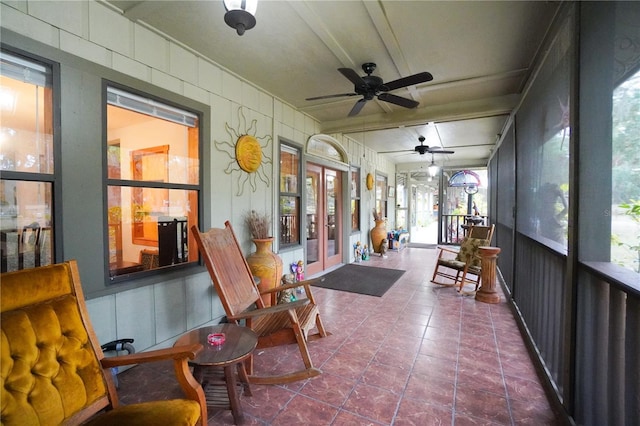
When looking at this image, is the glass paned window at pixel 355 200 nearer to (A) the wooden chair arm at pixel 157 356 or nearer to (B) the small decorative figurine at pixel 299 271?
(B) the small decorative figurine at pixel 299 271

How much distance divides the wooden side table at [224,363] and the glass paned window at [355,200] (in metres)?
4.81

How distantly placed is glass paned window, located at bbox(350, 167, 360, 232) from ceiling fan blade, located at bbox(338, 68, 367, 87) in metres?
3.65

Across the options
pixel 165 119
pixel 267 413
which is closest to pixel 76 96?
pixel 165 119

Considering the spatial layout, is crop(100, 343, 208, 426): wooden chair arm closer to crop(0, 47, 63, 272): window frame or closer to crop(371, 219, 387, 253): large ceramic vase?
crop(0, 47, 63, 272): window frame

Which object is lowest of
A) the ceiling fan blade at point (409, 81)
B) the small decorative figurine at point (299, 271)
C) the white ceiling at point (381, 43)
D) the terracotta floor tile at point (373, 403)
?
the terracotta floor tile at point (373, 403)

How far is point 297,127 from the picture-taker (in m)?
4.46

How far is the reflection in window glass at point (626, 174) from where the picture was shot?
1440 mm

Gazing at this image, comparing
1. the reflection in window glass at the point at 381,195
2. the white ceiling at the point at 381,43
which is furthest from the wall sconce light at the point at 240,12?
the reflection in window glass at the point at 381,195

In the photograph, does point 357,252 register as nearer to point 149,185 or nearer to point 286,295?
point 286,295

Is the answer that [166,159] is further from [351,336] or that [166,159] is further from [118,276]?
[351,336]

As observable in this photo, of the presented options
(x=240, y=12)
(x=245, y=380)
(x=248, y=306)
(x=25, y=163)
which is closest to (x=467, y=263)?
(x=248, y=306)

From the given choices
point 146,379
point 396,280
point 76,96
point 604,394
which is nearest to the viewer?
point 604,394

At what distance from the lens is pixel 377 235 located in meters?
7.28

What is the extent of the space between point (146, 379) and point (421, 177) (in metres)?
10.3
